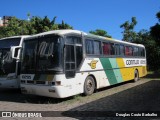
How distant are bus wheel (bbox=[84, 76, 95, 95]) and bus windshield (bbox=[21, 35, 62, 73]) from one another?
2.32 metres

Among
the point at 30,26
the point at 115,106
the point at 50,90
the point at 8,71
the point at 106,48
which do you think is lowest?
the point at 115,106

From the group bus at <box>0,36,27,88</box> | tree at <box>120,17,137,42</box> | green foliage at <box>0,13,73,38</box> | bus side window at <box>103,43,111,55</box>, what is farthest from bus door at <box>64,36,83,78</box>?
tree at <box>120,17,137,42</box>

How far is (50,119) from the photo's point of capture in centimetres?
796

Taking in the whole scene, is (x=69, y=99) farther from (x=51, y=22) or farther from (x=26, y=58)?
(x=51, y=22)

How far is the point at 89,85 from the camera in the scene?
1256 centimetres

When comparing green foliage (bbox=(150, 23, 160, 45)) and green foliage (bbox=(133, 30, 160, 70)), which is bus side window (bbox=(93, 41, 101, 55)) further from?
green foliage (bbox=(133, 30, 160, 70))

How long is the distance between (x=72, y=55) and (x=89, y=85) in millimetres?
2133

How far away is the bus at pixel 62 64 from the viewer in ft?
34.1

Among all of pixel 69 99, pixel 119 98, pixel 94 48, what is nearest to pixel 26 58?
pixel 69 99

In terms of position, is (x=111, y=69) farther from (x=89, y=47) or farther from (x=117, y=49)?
(x=89, y=47)

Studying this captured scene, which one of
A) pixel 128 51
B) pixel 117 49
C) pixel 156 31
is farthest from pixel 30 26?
pixel 117 49

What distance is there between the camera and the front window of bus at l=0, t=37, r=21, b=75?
13.5m

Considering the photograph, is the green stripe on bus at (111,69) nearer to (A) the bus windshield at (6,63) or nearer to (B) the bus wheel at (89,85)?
(B) the bus wheel at (89,85)

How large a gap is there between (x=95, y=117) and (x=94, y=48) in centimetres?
570
